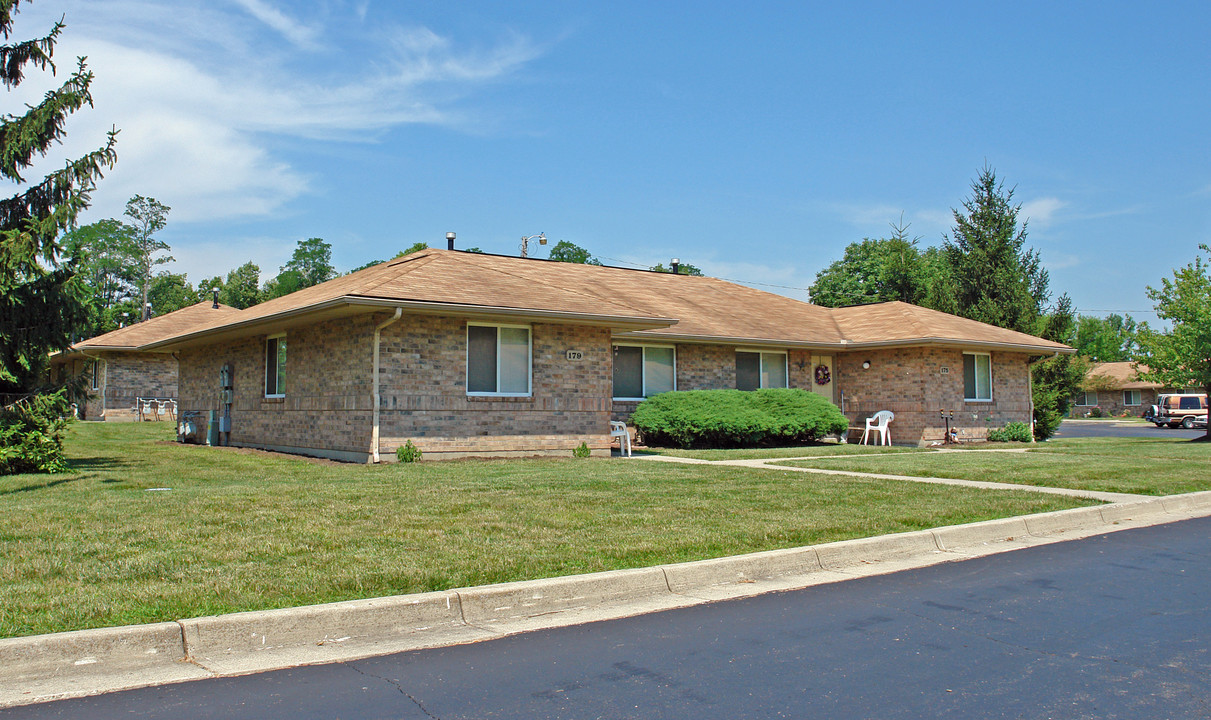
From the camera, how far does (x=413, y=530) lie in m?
7.95

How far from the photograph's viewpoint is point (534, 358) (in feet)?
55.2

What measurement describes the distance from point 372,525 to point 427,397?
A: 7.65 meters

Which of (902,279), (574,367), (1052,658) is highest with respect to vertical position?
(902,279)

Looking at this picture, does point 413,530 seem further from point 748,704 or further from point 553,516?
point 748,704

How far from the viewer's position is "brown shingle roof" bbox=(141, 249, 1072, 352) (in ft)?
51.9

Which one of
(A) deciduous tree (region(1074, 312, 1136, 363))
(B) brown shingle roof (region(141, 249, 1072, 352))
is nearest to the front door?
(B) brown shingle roof (region(141, 249, 1072, 352))

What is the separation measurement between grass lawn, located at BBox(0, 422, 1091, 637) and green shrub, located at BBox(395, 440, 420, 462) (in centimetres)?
143

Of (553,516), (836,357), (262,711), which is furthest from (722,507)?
(836,357)

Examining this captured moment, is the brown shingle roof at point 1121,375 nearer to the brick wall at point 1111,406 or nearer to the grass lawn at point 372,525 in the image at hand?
the brick wall at point 1111,406

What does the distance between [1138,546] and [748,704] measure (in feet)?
20.8

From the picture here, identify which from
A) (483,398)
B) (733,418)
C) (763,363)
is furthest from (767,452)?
(483,398)

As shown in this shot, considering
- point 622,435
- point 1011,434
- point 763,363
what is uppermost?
point 763,363

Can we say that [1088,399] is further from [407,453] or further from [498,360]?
[407,453]

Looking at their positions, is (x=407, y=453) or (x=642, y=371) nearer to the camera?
(x=407, y=453)
